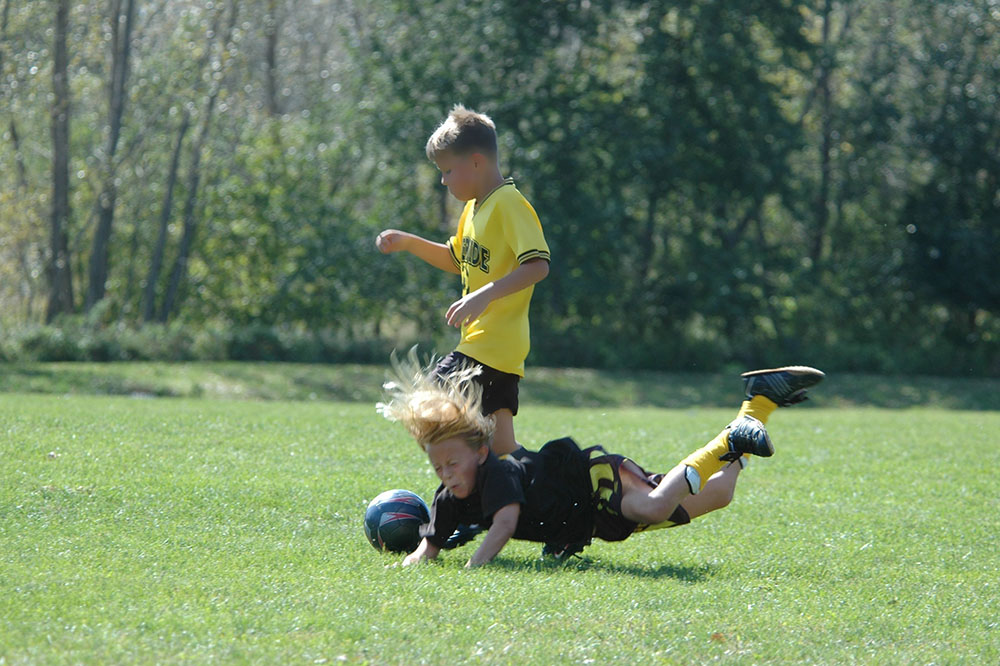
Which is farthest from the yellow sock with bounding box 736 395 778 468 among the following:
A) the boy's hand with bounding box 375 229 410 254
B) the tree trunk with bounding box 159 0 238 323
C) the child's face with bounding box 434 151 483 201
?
the tree trunk with bounding box 159 0 238 323

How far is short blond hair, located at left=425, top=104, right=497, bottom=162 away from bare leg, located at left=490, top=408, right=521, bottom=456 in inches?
54.6

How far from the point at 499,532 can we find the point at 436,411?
2.16 ft

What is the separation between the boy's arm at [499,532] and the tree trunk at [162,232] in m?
15.7


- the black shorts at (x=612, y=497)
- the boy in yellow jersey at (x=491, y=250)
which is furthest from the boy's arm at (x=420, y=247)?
the black shorts at (x=612, y=497)

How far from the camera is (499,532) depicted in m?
5.39

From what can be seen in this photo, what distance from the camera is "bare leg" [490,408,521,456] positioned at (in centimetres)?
600

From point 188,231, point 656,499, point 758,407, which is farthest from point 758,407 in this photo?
point 188,231

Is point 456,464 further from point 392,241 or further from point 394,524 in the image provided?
point 392,241

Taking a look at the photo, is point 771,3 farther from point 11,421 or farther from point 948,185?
point 11,421

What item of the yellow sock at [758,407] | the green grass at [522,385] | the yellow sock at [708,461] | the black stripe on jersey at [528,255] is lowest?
the green grass at [522,385]

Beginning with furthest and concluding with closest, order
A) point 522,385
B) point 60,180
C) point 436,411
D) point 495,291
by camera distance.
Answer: point 60,180 < point 522,385 < point 495,291 < point 436,411

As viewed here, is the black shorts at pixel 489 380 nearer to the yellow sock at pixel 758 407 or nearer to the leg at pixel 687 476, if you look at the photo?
the leg at pixel 687 476

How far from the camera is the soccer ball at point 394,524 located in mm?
5676

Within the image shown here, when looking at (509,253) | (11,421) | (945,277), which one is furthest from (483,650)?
(945,277)
